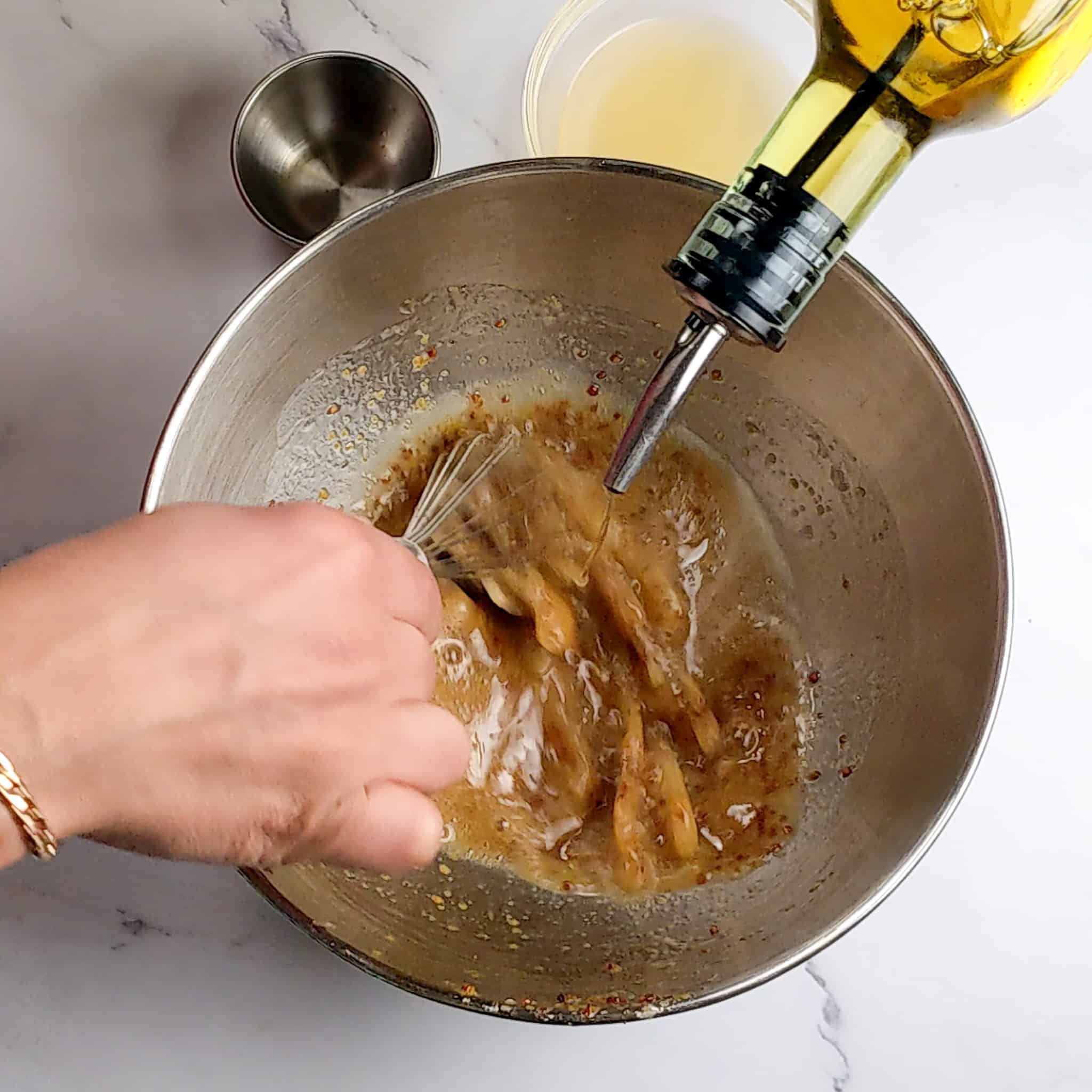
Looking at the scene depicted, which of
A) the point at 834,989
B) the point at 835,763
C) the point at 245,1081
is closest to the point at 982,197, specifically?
the point at 835,763

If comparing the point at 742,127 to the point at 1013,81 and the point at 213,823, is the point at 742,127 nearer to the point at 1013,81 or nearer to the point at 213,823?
the point at 1013,81

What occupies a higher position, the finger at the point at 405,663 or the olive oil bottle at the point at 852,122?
the olive oil bottle at the point at 852,122

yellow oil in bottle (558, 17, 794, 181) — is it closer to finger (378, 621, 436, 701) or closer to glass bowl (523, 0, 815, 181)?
glass bowl (523, 0, 815, 181)

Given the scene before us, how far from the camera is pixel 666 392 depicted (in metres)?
0.64

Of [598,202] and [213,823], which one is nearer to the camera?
[213,823]

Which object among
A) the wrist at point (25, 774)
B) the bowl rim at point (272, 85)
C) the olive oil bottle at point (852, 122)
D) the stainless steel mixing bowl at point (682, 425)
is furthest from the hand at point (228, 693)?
the bowl rim at point (272, 85)

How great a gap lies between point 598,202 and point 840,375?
0.21 m

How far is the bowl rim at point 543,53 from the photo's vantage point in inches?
33.7

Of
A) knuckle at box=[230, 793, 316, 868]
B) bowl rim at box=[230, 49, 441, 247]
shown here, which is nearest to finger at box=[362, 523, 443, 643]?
knuckle at box=[230, 793, 316, 868]

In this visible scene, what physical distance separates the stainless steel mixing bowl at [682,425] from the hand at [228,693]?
4.8 inches

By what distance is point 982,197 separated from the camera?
91 centimetres

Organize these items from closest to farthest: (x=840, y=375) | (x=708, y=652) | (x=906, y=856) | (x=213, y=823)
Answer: (x=213, y=823)
(x=906, y=856)
(x=840, y=375)
(x=708, y=652)

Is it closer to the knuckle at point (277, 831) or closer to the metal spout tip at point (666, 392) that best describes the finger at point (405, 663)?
the knuckle at point (277, 831)

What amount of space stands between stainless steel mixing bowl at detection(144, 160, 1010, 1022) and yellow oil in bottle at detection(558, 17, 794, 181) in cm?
14
